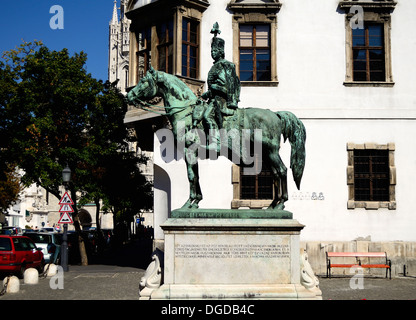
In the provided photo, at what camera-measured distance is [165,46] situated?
70.0 feet

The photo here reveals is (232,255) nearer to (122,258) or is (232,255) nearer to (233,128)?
(233,128)

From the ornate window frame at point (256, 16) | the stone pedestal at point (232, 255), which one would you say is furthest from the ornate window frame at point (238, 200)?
the stone pedestal at point (232, 255)

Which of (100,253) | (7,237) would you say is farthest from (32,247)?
(100,253)

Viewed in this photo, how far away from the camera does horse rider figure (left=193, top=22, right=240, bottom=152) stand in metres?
10.1

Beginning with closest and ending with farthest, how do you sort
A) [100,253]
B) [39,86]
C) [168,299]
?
[168,299]
[39,86]
[100,253]

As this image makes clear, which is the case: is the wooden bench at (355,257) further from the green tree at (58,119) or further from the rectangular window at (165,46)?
the green tree at (58,119)

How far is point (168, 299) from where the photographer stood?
30.6ft

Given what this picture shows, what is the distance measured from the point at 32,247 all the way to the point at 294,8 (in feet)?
42.6

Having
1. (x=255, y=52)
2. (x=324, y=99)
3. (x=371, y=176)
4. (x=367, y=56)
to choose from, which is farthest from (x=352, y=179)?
(x=255, y=52)

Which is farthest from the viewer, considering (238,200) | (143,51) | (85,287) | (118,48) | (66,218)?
(118,48)

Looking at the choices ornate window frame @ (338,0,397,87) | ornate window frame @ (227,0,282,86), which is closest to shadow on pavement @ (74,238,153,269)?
ornate window frame @ (227,0,282,86)

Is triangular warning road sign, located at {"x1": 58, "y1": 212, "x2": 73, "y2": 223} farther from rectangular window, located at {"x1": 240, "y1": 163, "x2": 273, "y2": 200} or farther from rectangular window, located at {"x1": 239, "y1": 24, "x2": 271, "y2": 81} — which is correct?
rectangular window, located at {"x1": 239, "y1": 24, "x2": 271, "y2": 81}

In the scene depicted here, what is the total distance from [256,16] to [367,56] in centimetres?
425
